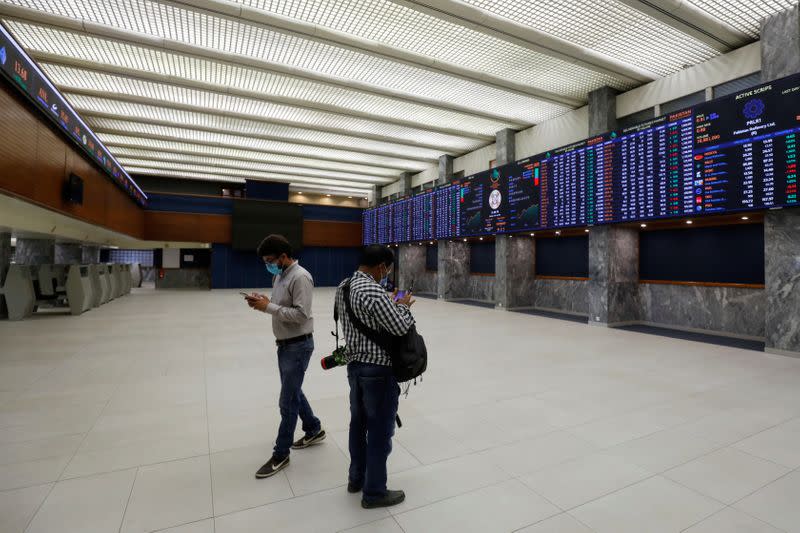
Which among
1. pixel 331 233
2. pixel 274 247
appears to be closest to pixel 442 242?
pixel 331 233

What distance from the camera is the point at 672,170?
23.0 ft

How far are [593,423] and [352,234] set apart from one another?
721 inches

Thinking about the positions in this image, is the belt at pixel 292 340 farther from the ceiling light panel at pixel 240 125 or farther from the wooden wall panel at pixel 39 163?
the ceiling light panel at pixel 240 125

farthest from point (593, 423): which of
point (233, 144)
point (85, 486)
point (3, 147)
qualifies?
point (233, 144)

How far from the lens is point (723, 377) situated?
4691mm

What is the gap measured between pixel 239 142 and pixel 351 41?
7.81 metres

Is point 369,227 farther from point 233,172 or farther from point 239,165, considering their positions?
point 233,172

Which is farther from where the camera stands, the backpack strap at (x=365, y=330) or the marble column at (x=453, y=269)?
the marble column at (x=453, y=269)

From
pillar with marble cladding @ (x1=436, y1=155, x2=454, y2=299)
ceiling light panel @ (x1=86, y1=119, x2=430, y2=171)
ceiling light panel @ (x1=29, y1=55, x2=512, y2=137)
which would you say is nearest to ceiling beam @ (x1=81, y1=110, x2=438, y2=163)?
ceiling light panel @ (x1=86, y1=119, x2=430, y2=171)

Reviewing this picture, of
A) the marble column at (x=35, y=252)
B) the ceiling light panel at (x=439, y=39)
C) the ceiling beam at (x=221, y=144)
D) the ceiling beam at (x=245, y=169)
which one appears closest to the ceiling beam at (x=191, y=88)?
the ceiling light panel at (x=439, y=39)

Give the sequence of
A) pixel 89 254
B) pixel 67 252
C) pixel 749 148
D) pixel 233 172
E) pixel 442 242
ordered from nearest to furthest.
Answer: pixel 749 148
pixel 442 242
pixel 67 252
pixel 89 254
pixel 233 172

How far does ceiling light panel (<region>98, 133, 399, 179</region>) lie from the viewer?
534 inches

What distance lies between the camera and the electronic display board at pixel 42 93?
4648mm

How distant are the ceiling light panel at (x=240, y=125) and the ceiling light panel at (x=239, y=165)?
13.3ft
